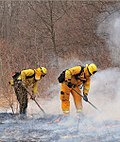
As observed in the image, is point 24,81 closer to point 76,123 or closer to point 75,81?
point 75,81

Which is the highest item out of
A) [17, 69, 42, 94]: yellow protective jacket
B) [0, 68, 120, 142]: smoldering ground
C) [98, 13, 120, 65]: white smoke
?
[98, 13, 120, 65]: white smoke

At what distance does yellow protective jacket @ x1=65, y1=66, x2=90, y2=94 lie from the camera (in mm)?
8984

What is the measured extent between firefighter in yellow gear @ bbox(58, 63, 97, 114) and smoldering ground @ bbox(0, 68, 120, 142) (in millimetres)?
416

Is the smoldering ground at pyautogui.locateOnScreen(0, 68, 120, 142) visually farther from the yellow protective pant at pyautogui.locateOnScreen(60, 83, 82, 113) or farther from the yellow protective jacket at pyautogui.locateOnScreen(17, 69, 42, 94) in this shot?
the yellow protective jacket at pyautogui.locateOnScreen(17, 69, 42, 94)

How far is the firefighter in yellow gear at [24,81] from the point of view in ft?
33.0

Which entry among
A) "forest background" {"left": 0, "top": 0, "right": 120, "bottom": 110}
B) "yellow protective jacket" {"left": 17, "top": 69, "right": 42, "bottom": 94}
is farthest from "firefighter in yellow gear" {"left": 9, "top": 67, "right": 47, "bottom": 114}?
"forest background" {"left": 0, "top": 0, "right": 120, "bottom": 110}

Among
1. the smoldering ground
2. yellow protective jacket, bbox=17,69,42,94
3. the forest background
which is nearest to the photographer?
the smoldering ground

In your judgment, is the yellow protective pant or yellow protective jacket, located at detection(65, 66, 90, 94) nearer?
yellow protective jacket, located at detection(65, 66, 90, 94)

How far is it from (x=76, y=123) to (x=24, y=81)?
7.96 feet

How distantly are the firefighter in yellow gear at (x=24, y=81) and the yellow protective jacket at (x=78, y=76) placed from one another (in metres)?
1.14

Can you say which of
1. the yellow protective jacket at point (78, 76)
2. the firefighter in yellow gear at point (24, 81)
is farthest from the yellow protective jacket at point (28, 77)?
the yellow protective jacket at point (78, 76)

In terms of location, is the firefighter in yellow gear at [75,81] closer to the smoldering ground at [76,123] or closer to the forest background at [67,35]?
the smoldering ground at [76,123]

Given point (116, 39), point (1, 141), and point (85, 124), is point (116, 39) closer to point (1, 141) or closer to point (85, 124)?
point (85, 124)

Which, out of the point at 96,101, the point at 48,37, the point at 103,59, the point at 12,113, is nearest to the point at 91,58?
the point at 103,59
